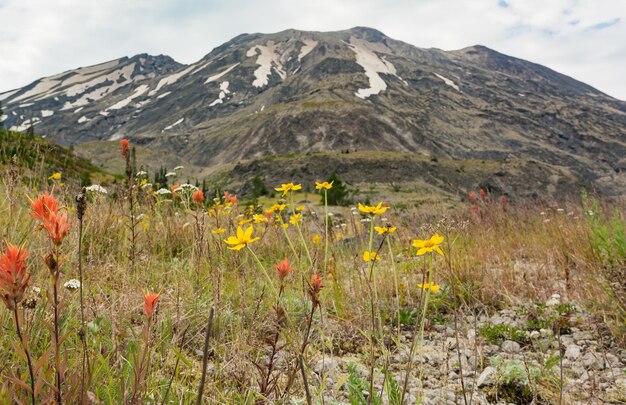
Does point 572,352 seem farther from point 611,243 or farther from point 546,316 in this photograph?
point 611,243

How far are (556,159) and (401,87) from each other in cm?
3291

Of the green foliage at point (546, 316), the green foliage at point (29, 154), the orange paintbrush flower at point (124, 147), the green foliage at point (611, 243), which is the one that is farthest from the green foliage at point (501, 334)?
the green foliage at point (29, 154)

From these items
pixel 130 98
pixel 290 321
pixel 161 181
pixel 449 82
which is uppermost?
pixel 130 98

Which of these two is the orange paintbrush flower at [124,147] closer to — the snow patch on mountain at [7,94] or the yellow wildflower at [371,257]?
the yellow wildflower at [371,257]

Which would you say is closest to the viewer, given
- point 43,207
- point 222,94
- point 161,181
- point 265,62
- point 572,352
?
point 43,207

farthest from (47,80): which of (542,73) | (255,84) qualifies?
Result: (542,73)

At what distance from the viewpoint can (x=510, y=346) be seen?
91.1 inches

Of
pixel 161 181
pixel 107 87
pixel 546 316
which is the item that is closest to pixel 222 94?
pixel 107 87

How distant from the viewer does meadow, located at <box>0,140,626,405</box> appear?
1.12 m

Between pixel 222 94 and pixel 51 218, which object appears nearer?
Answer: pixel 51 218

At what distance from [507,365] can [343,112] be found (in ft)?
208

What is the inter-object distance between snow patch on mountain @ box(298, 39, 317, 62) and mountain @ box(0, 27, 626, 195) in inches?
26.8

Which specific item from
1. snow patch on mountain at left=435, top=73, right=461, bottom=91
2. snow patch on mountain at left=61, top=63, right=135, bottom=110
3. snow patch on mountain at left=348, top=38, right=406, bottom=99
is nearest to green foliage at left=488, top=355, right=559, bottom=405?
snow patch on mountain at left=348, top=38, right=406, bottom=99

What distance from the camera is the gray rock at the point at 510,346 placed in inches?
89.5
